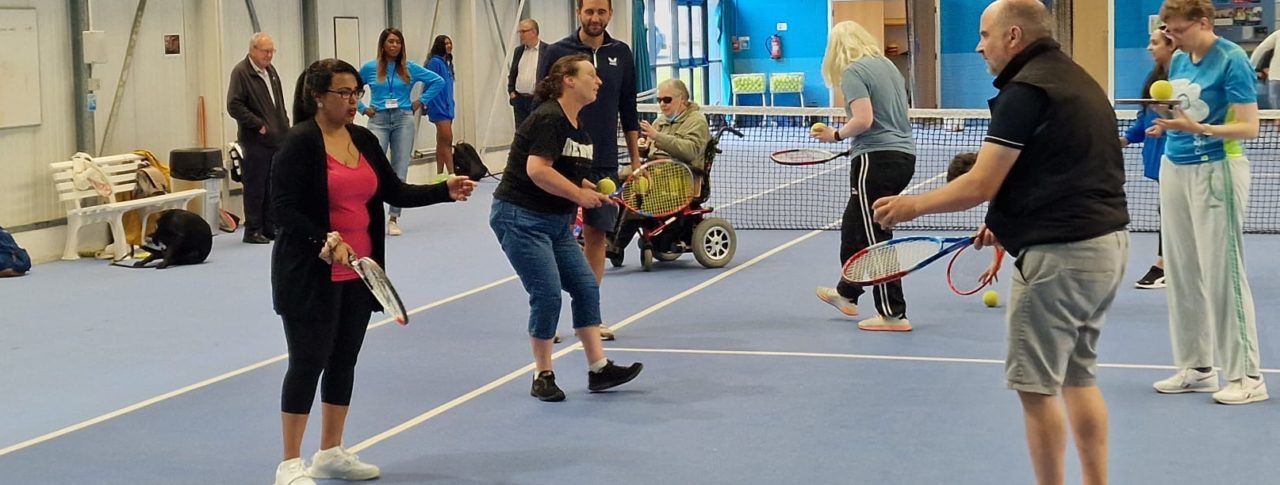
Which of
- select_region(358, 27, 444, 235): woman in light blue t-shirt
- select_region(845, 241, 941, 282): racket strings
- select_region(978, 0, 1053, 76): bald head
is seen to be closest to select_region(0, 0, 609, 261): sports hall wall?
select_region(358, 27, 444, 235): woman in light blue t-shirt

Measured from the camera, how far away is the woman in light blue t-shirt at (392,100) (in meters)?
12.5

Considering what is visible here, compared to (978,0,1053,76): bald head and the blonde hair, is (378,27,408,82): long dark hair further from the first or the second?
(978,0,1053,76): bald head

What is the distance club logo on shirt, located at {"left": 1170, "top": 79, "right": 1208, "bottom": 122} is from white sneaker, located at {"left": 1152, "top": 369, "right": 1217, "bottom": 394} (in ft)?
3.23

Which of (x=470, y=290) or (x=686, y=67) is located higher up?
(x=686, y=67)

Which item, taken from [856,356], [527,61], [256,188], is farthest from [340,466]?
[527,61]

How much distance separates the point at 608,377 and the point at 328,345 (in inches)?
65.3

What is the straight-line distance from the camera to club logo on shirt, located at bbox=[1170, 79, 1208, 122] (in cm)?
573

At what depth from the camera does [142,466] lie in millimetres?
5266

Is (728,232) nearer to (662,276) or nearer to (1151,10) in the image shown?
(662,276)

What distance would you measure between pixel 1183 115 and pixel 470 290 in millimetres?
4707

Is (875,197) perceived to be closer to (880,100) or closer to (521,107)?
(880,100)

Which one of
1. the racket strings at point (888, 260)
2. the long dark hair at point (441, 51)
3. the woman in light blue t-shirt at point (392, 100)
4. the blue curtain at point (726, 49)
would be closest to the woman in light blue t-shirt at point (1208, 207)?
the racket strings at point (888, 260)

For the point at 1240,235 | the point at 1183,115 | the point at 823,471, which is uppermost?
the point at 1183,115

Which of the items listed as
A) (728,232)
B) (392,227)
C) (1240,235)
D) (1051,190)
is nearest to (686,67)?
(392,227)
